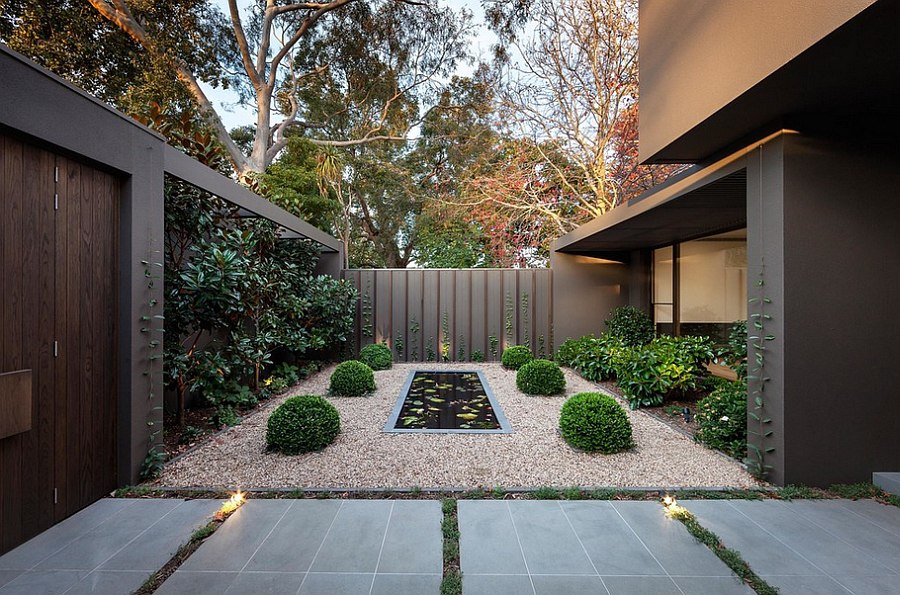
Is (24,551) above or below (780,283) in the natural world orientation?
below

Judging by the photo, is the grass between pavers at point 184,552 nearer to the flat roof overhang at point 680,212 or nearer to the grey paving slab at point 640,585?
the grey paving slab at point 640,585

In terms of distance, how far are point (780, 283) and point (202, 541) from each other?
3712mm

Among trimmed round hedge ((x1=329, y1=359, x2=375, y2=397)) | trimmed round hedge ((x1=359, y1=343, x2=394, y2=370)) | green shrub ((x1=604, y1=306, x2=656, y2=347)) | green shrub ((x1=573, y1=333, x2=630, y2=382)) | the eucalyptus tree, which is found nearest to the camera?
trimmed round hedge ((x1=329, y1=359, x2=375, y2=397))

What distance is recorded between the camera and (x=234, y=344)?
166 inches

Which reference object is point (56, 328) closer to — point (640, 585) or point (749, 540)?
point (640, 585)

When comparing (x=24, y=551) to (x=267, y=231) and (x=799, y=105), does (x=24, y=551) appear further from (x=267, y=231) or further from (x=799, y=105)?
(x=799, y=105)

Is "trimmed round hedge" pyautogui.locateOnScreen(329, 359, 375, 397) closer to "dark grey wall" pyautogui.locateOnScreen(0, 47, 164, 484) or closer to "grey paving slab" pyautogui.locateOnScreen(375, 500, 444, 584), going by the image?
"dark grey wall" pyautogui.locateOnScreen(0, 47, 164, 484)

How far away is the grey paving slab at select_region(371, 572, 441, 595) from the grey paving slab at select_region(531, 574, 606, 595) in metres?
0.44

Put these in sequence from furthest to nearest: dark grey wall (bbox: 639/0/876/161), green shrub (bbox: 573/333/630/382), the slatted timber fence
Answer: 1. the slatted timber fence
2. green shrub (bbox: 573/333/630/382)
3. dark grey wall (bbox: 639/0/876/161)

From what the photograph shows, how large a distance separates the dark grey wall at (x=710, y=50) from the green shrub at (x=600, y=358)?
3.10 m

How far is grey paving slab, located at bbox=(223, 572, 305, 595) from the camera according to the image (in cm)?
176

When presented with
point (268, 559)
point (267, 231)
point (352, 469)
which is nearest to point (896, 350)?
point (352, 469)

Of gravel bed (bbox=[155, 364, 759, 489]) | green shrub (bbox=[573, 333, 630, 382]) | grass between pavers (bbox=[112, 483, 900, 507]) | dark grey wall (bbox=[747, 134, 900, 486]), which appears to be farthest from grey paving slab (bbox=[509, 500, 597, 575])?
green shrub (bbox=[573, 333, 630, 382])

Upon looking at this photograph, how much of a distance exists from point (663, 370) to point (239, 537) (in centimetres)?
434
